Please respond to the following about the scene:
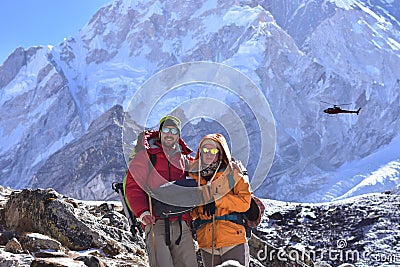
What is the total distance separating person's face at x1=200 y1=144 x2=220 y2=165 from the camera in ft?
19.1

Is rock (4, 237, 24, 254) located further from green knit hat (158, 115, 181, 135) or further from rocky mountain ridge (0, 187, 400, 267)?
green knit hat (158, 115, 181, 135)

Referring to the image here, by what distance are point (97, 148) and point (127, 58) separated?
68.6m

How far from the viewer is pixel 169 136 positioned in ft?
19.5

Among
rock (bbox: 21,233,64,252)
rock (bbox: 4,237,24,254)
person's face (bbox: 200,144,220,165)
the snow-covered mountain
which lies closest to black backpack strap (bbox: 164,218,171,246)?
person's face (bbox: 200,144,220,165)

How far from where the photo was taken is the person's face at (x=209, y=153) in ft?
19.1

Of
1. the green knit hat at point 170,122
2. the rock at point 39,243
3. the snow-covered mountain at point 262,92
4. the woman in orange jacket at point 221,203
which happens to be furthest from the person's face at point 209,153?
the snow-covered mountain at point 262,92

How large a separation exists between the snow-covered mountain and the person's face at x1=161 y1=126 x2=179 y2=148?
123 m

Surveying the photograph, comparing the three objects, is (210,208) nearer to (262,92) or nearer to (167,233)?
(167,233)

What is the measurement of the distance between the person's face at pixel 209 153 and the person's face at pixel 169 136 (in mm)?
362

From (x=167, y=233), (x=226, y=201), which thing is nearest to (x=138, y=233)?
(x=167, y=233)

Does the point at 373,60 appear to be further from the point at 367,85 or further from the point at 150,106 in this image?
the point at 150,106

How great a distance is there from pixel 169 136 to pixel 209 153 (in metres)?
0.53

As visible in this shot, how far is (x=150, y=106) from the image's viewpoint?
6770 mm

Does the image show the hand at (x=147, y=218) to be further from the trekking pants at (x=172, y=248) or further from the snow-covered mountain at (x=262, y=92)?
the snow-covered mountain at (x=262, y=92)
